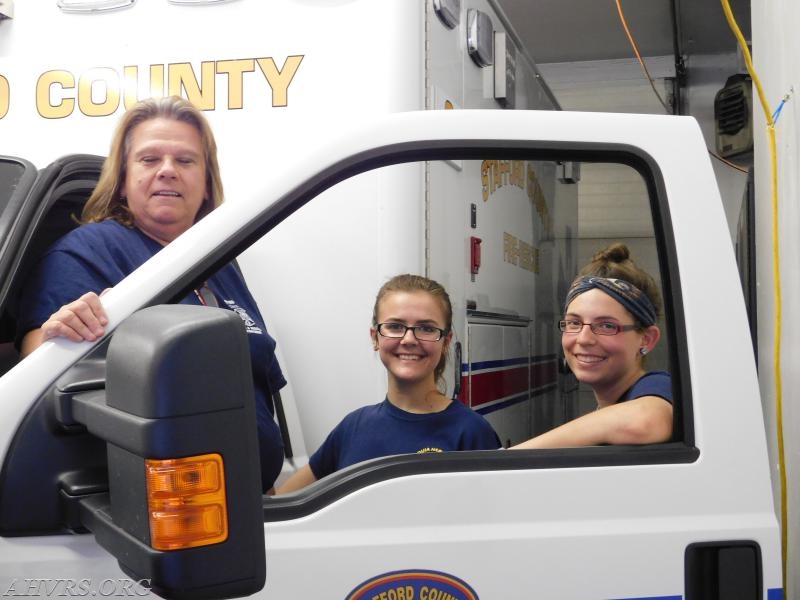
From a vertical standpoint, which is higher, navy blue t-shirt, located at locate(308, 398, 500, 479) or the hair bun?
the hair bun

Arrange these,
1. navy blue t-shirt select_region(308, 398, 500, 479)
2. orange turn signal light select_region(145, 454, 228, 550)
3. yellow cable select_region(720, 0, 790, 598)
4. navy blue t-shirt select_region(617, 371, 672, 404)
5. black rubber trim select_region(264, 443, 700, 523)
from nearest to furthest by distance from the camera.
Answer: orange turn signal light select_region(145, 454, 228, 550), black rubber trim select_region(264, 443, 700, 523), navy blue t-shirt select_region(617, 371, 672, 404), navy blue t-shirt select_region(308, 398, 500, 479), yellow cable select_region(720, 0, 790, 598)

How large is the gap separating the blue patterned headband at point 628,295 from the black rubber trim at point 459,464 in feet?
1.09

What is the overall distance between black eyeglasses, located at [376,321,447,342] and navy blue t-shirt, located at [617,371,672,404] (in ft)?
1.71

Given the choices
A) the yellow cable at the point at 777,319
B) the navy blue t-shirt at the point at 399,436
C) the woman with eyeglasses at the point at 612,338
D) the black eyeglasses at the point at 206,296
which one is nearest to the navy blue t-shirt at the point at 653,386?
the woman with eyeglasses at the point at 612,338

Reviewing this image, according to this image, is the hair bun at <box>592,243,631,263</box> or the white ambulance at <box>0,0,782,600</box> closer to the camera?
the white ambulance at <box>0,0,782,600</box>

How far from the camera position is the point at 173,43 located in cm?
260

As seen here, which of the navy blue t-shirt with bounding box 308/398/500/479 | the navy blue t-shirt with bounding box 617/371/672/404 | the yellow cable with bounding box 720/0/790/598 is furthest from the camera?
the yellow cable with bounding box 720/0/790/598

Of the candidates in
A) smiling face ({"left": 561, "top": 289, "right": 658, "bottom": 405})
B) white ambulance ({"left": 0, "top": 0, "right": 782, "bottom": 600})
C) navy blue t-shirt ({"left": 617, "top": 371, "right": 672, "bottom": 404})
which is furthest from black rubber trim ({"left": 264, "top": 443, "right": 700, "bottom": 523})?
smiling face ({"left": 561, "top": 289, "right": 658, "bottom": 405})

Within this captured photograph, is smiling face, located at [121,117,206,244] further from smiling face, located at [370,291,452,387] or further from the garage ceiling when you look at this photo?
the garage ceiling

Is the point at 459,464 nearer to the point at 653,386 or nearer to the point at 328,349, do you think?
the point at 653,386

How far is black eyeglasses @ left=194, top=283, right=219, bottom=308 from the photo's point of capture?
1826mm

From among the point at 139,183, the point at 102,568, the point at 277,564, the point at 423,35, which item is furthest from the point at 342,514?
the point at 423,35

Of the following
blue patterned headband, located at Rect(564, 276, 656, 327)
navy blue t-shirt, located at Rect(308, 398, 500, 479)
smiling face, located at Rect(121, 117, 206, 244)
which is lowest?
navy blue t-shirt, located at Rect(308, 398, 500, 479)

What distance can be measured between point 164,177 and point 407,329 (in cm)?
66
